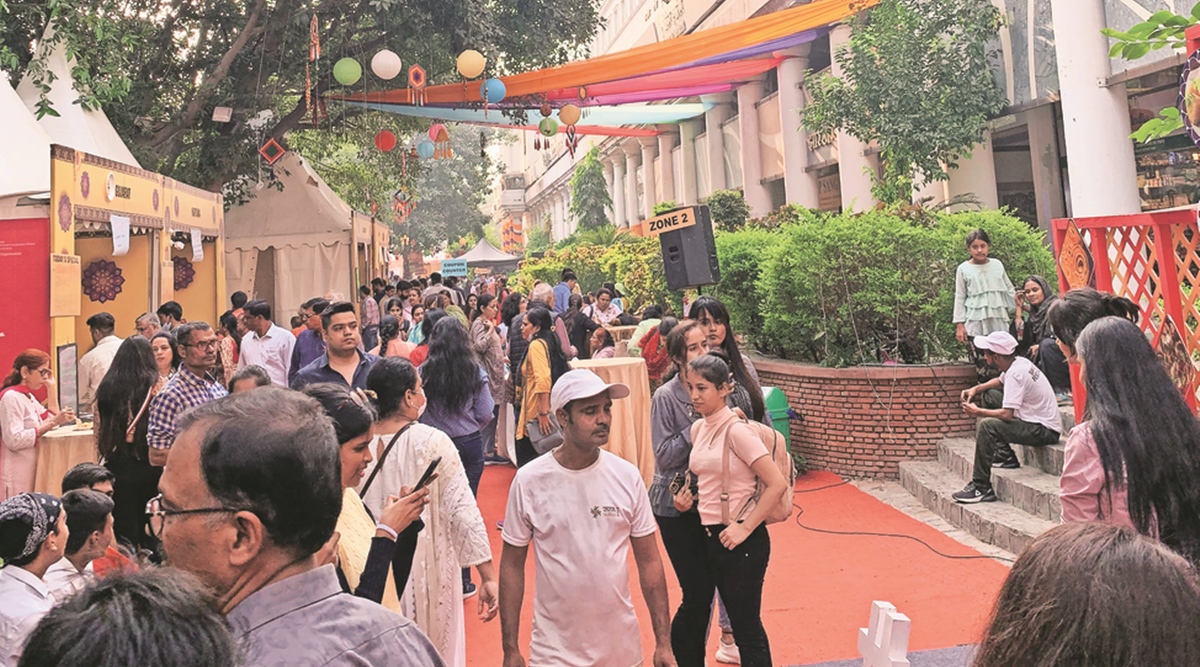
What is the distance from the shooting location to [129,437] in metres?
4.25

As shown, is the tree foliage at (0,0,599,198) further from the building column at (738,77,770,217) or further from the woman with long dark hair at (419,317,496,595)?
the woman with long dark hair at (419,317,496,595)

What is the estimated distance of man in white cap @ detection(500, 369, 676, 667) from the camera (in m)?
2.84

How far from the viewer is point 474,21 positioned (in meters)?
14.1

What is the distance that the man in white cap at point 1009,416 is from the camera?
6.27m

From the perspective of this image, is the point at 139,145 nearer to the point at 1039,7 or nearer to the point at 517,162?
the point at 1039,7

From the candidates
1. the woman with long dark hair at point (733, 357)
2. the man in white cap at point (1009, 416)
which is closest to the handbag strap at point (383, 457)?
the woman with long dark hair at point (733, 357)

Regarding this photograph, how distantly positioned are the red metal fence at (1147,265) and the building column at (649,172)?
81.4ft

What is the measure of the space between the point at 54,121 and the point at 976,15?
11.5m

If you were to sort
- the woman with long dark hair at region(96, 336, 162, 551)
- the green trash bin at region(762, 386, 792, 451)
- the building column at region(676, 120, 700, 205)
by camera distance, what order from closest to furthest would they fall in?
the woman with long dark hair at region(96, 336, 162, 551) → the green trash bin at region(762, 386, 792, 451) → the building column at region(676, 120, 700, 205)

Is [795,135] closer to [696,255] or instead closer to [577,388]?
[696,255]

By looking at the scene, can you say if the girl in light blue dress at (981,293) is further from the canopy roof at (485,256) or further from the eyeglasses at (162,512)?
the canopy roof at (485,256)

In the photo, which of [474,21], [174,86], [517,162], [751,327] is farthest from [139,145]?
[517,162]

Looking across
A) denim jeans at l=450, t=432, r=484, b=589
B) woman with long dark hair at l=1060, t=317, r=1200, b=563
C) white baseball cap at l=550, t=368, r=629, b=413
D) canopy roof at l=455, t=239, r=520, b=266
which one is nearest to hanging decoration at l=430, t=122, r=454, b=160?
denim jeans at l=450, t=432, r=484, b=589

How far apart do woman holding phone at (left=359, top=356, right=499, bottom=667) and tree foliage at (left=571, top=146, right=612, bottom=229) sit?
3195 centimetres
